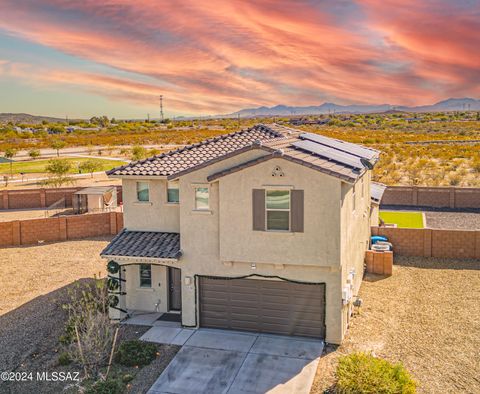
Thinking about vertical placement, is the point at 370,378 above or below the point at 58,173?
below

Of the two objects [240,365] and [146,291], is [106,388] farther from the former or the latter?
[146,291]

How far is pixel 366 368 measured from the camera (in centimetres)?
1224

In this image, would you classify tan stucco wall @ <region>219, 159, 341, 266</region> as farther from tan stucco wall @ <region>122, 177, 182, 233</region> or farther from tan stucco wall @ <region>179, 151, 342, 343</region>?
tan stucco wall @ <region>122, 177, 182, 233</region>

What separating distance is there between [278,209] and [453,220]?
70.2ft

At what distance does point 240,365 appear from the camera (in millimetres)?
14484

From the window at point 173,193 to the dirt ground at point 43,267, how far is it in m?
5.86

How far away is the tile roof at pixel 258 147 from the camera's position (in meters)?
15.5

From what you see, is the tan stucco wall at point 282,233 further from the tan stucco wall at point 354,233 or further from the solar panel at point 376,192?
the solar panel at point 376,192

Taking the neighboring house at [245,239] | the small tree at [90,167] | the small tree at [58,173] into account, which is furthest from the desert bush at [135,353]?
the small tree at [90,167]

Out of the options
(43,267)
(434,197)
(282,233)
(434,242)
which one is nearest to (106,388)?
(282,233)

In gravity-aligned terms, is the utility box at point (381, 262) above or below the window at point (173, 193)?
below

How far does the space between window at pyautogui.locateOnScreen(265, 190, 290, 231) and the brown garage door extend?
74.7 inches

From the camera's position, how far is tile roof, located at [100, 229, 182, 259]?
55.9 feet

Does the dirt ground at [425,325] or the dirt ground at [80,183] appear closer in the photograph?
the dirt ground at [425,325]
